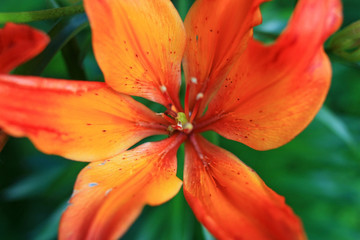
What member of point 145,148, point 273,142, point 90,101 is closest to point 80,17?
point 90,101

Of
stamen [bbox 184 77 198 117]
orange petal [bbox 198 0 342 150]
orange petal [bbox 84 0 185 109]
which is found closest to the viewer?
orange petal [bbox 198 0 342 150]

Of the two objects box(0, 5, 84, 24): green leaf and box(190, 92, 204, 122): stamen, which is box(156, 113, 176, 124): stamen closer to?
box(190, 92, 204, 122): stamen

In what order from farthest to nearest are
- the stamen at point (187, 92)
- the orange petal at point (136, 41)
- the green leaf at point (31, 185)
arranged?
the green leaf at point (31, 185)
the stamen at point (187, 92)
the orange petal at point (136, 41)

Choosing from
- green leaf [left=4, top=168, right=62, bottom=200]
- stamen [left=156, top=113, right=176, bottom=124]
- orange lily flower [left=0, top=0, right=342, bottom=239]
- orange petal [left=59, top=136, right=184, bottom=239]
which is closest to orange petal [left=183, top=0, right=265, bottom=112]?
orange lily flower [left=0, top=0, right=342, bottom=239]

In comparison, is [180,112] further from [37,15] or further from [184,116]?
[37,15]

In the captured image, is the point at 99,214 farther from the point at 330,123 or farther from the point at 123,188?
the point at 330,123

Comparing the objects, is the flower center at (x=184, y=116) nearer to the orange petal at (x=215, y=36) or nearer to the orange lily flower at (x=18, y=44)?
the orange petal at (x=215, y=36)

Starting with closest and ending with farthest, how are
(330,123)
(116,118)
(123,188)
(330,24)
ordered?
(330,24) → (123,188) → (116,118) → (330,123)

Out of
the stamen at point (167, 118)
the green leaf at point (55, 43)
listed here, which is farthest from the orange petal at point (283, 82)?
the green leaf at point (55, 43)
